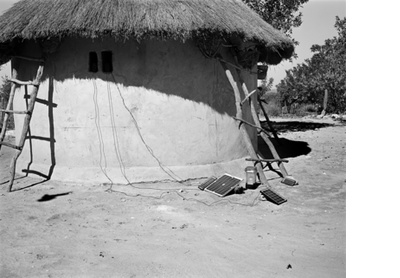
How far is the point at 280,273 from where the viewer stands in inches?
161

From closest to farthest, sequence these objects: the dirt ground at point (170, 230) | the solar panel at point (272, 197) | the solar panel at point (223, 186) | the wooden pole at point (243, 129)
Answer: the dirt ground at point (170, 230), the solar panel at point (272, 197), the solar panel at point (223, 186), the wooden pole at point (243, 129)

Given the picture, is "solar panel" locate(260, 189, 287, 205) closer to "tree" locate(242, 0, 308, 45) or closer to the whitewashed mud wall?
the whitewashed mud wall

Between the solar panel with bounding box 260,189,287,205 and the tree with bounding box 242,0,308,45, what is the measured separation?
35.7ft

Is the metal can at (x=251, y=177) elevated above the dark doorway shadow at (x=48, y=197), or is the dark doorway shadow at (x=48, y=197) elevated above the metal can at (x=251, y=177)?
the metal can at (x=251, y=177)

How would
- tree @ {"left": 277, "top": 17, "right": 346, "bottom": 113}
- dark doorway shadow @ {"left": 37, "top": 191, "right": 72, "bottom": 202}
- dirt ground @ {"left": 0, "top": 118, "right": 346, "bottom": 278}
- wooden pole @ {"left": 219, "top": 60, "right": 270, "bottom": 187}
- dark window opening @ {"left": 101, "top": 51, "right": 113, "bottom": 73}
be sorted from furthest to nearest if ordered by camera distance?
tree @ {"left": 277, "top": 17, "right": 346, "bottom": 113}, dark window opening @ {"left": 101, "top": 51, "right": 113, "bottom": 73}, wooden pole @ {"left": 219, "top": 60, "right": 270, "bottom": 187}, dark doorway shadow @ {"left": 37, "top": 191, "right": 72, "bottom": 202}, dirt ground @ {"left": 0, "top": 118, "right": 346, "bottom": 278}

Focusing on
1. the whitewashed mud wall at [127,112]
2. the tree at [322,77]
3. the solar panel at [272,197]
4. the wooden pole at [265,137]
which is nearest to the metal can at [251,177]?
the solar panel at [272,197]

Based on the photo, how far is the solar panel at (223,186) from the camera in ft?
23.2

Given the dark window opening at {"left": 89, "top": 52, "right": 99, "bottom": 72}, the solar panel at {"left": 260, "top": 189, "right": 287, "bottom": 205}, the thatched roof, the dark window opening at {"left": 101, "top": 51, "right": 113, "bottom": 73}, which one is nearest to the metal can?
the solar panel at {"left": 260, "top": 189, "right": 287, "bottom": 205}

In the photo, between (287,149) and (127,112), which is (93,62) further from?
(287,149)

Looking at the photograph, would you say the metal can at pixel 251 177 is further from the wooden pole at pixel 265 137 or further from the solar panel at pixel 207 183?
the wooden pole at pixel 265 137

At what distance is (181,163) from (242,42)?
110 inches

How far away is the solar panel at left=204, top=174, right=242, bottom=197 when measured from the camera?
23.2 ft

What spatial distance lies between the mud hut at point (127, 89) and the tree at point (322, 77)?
41.7 ft

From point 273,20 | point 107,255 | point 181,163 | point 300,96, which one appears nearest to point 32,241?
point 107,255
